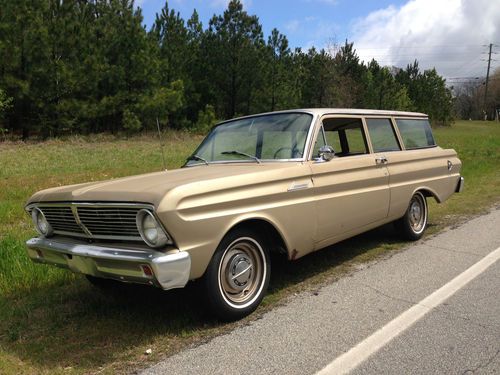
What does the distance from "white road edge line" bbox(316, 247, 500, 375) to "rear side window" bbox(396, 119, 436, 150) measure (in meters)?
2.01

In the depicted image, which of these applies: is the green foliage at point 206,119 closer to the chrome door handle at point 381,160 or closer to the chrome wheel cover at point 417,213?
the chrome wheel cover at point 417,213

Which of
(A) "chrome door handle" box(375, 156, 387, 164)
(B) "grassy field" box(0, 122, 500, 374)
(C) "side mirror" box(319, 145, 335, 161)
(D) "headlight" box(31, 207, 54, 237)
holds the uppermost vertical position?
(C) "side mirror" box(319, 145, 335, 161)

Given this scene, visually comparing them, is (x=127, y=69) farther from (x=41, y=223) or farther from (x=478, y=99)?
(x=478, y=99)

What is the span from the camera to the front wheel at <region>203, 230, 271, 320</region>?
3.72m

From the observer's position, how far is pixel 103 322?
13.2 feet

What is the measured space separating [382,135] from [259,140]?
1878 millimetres

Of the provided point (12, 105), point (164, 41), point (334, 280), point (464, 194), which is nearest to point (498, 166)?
point (464, 194)

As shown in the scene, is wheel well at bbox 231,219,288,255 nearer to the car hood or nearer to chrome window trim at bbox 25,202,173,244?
the car hood

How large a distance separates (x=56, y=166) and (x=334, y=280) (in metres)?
15.8

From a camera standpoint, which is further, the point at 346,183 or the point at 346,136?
the point at 346,136

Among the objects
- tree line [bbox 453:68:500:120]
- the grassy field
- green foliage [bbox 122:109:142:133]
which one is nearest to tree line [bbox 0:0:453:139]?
green foliage [bbox 122:109:142:133]

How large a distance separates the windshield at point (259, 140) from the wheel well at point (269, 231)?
80cm

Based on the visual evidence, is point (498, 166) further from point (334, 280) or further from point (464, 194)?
point (334, 280)

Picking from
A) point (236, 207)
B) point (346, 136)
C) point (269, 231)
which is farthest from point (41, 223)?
point (346, 136)
